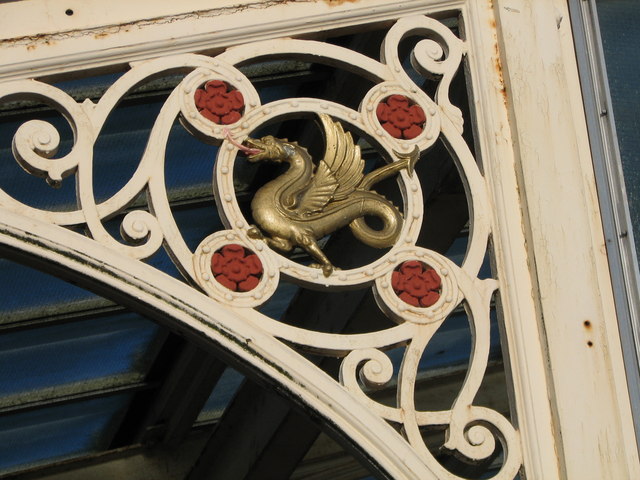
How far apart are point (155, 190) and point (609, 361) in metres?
1.12

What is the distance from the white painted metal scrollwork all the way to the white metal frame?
0.11 ft

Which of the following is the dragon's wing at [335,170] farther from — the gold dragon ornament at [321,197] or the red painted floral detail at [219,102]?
the red painted floral detail at [219,102]

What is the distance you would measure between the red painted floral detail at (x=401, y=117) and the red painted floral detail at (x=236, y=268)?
20.1 inches

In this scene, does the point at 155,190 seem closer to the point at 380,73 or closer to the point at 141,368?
the point at 380,73

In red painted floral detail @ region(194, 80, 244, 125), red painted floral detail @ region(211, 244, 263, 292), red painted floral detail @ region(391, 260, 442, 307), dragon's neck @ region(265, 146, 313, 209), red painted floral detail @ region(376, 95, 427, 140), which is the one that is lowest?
red painted floral detail @ region(211, 244, 263, 292)

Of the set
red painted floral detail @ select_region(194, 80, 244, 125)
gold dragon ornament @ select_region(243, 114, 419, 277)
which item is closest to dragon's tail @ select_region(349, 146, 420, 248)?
gold dragon ornament @ select_region(243, 114, 419, 277)

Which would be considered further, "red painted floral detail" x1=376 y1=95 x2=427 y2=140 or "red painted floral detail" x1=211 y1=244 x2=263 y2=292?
"red painted floral detail" x1=376 y1=95 x2=427 y2=140

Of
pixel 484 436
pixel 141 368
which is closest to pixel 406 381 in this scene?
pixel 484 436

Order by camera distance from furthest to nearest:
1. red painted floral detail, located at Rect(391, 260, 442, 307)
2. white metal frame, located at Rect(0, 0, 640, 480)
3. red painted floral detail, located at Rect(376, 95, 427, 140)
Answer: red painted floral detail, located at Rect(376, 95, 427, 140) → red painted floral detail, located at Rect(391, 260, 442, 307) → white metal frame, located at Rect(0, 0, 640, 480)

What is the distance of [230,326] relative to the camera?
358 cm

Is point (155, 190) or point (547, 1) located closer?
point (155, 190)

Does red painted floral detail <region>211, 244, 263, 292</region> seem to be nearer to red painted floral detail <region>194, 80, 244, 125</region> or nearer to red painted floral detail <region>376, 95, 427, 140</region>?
red painted floral detail <region>194, 80, 244, 125</region>

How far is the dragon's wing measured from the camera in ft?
12.6

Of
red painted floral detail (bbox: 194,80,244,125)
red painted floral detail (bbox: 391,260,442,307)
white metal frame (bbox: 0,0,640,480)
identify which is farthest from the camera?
red painted floral detail (bbox: 194,80,244,125)
